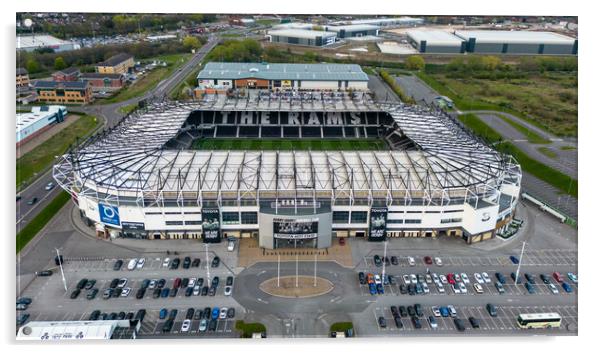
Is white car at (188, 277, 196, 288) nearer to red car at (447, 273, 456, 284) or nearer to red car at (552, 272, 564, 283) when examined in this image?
red car at (447, 273, 456, 284)

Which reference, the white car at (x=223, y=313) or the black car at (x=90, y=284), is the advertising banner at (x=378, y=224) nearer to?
the white car at (x=223, y=313)

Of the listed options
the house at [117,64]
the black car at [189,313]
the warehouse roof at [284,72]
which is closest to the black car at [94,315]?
the black car at [189,313]

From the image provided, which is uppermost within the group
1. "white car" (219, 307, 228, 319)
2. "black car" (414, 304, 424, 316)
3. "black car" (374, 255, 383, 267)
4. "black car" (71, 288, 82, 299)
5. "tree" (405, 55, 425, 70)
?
"tree" (405, 55, 425, 70)

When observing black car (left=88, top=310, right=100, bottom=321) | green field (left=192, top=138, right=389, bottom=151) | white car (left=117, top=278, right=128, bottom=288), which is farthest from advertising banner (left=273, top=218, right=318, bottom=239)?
green field (left=192, top=138, right=389, bottom=151)

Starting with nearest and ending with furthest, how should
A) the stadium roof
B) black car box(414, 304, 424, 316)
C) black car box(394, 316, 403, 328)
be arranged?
black car box(394, 316, 403, 328) → black car box(414, 304, 424, 316) → the stadium roof

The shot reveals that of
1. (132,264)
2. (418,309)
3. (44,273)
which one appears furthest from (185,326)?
(418,309)

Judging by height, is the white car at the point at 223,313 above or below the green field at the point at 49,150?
below

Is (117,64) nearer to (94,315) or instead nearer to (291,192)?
(291,192)
